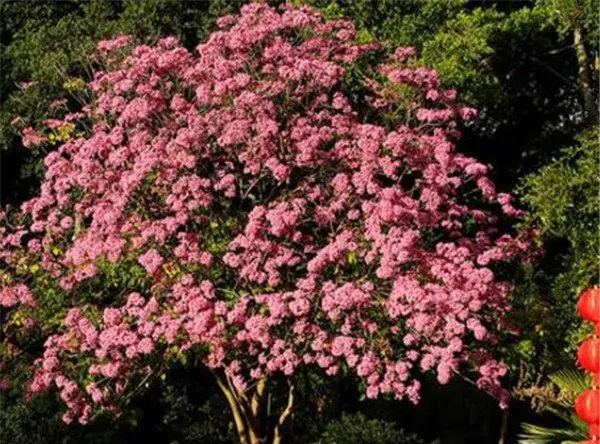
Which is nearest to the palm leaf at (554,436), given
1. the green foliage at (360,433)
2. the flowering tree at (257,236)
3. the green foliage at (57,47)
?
the flowering tree at (257,236)

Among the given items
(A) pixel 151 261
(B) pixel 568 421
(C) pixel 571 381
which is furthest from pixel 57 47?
(B) pixel 568 421

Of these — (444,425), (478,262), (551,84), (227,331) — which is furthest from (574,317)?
(551,84)

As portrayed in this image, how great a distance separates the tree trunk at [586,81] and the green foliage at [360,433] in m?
5.95

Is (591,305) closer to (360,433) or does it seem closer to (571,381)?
(571,381)

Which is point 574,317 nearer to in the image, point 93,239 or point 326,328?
point 326,328

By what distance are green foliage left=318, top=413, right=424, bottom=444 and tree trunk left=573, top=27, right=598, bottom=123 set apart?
19.5ft

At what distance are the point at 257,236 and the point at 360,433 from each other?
200cm

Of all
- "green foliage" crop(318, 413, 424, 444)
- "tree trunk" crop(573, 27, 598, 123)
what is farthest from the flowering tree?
"tree trunk" crop(573, 27, 598, 123)

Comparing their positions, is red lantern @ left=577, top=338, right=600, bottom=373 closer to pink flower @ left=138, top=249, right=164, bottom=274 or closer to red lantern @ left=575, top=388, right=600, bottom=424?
red lantern @ left=575, top=388, right=600, bottom=424

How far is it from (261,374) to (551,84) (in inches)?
338

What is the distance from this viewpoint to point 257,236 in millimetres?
8438

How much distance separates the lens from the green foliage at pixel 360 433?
895 centimetres

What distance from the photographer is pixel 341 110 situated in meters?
9.61

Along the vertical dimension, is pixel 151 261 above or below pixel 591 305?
above
